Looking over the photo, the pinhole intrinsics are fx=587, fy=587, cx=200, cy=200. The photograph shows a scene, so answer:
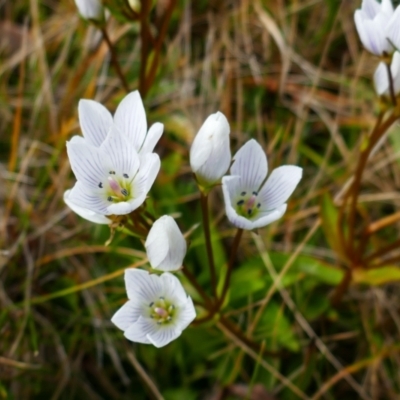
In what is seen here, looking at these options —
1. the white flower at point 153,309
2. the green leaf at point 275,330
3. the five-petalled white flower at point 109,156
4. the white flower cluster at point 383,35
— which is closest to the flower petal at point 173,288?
the white flower at point 153,309

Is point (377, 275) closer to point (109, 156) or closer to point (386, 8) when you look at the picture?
point (386, 8)

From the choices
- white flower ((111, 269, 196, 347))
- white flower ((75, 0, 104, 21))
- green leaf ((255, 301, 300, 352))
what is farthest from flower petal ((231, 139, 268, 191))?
white flower ((75, 0, 104, 21))

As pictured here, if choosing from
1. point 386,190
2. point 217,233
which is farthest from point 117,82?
point 386,190

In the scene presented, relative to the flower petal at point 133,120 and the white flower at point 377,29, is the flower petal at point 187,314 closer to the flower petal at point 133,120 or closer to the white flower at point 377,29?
the flower petal at point 133,120

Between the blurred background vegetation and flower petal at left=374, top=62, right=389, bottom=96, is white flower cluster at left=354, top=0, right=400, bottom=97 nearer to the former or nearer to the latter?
flower petal at left=374, top=62, right=389, bottom=96

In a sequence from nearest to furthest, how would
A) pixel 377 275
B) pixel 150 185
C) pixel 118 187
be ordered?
pixel 150 185 → pixel 118 187 → pixel 377 275

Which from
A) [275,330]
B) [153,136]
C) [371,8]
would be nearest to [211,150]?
[153,136]

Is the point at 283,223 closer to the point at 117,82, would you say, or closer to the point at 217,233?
the point at 217,233
